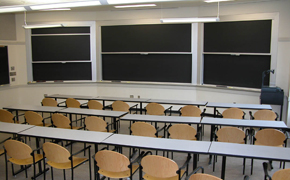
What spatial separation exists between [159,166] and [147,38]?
20.1 ft

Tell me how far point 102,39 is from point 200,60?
3393 mm

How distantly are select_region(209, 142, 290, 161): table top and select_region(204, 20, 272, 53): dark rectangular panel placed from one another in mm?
4362

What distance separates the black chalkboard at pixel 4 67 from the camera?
8.66 metres

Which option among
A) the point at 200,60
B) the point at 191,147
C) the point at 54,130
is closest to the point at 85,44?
the point at 200,60

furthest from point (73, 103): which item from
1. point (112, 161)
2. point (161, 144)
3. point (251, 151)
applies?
point (251, 151)

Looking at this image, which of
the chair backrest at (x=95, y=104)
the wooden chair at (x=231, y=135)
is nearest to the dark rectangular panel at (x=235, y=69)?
the wooden chair at (x=231, y=135)

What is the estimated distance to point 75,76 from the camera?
9.42 meters

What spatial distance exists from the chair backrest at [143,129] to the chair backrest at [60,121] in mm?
1446

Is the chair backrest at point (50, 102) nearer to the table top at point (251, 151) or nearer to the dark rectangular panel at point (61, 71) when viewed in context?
the dark rectangular panel at point (61, 71)

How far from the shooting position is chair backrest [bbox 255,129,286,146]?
13.5 feet

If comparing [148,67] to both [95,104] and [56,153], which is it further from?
[56,153]

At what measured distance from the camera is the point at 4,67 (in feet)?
28.8

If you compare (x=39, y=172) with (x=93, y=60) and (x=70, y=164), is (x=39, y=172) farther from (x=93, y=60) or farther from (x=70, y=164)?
(x=93, y=60)

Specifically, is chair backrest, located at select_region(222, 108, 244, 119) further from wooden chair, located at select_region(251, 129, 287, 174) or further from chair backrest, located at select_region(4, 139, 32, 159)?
chair backrest, located at select_region(4, 139, 32, 159)
